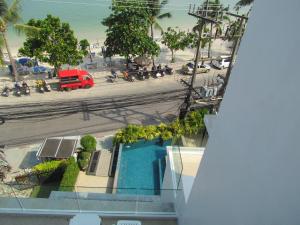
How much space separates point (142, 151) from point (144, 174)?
1790mm

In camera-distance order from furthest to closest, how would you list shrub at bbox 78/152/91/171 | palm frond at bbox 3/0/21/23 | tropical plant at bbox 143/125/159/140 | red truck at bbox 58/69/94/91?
red truck at bbox 58/69/94/91, palm frond at bbox 3/0/21/23, tropical plant at bbox 143/125/159/140, shrub at bbox 78/152/91/171

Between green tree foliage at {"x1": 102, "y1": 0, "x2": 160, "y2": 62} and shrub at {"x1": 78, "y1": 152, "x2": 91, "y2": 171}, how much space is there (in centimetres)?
1257

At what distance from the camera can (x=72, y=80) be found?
74.7 feet

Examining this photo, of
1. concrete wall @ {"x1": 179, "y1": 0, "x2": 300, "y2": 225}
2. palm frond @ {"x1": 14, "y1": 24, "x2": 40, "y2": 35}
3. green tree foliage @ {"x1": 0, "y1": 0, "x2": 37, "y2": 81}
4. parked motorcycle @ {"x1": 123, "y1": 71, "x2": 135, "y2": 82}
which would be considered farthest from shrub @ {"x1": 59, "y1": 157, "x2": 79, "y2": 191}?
palm frond @ {"x1": 14, "y1": 24, "x2": 40, "y2": 35}

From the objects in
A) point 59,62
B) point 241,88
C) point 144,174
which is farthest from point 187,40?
point 241,88

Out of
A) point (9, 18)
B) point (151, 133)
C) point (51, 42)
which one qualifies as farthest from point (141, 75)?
point (9, 18)

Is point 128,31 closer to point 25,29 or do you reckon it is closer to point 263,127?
point 25,29

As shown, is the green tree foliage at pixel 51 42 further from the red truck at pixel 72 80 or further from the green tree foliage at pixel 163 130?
the green tree foliage at pixel 163 130

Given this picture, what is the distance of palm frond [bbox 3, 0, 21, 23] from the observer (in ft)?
66.7

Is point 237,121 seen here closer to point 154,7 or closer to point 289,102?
point 289,102

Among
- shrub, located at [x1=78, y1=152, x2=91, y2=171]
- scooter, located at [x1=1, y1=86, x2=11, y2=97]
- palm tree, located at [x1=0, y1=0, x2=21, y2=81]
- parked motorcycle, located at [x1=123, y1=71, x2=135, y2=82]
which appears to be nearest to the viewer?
shrub, located at [x1=78, y1=152, x2=91, y2=171]

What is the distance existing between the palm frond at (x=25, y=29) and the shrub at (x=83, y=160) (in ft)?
42.7

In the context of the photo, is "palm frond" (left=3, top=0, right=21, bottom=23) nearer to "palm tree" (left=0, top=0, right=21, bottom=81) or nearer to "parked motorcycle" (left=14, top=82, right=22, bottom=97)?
"palm tree" (left=0, top=0, right=21, bottom=81)

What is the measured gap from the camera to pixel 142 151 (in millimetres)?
15266
